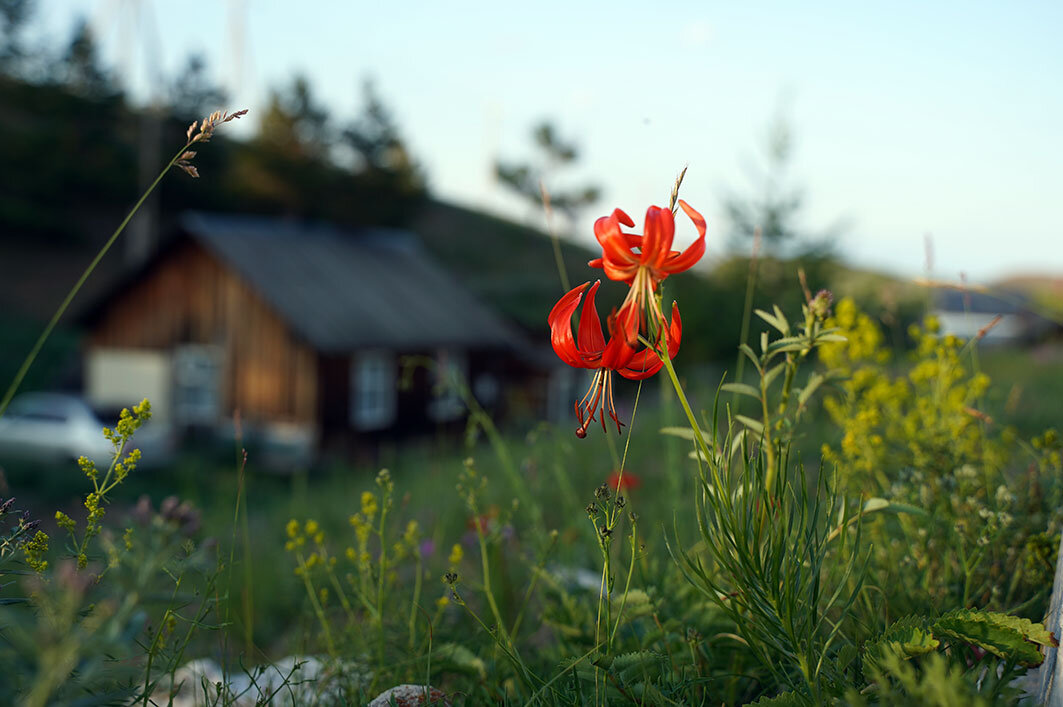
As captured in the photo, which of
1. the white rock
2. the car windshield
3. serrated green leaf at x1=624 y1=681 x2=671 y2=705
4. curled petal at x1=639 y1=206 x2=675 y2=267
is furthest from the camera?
the car windshield

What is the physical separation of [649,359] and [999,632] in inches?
35.2

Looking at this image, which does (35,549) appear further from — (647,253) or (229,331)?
(229,331)

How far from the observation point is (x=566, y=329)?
134 cm

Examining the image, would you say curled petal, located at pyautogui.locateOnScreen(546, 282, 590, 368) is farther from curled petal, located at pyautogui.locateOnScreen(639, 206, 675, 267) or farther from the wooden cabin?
the wooden cabin

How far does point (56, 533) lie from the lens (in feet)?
32.9

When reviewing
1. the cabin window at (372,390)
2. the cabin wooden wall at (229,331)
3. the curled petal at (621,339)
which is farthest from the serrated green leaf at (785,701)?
the cabin window at (372,390)

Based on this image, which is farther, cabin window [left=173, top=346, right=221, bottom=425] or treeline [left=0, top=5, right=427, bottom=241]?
treeline [left=0, top=5, right=427, bottom=241]

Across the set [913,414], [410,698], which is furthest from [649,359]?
[913,414]

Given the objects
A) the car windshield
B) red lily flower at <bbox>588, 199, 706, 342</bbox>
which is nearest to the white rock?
red lily flower at <bbox>588, 199, 706, 342</bbox>

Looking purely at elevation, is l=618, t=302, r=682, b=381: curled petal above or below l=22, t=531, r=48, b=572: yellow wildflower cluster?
above

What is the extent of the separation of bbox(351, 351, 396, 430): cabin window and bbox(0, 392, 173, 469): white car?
3.93 metres

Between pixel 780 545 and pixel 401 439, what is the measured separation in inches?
653

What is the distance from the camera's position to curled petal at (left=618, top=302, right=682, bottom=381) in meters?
1.35

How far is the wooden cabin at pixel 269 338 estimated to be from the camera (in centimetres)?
1570
